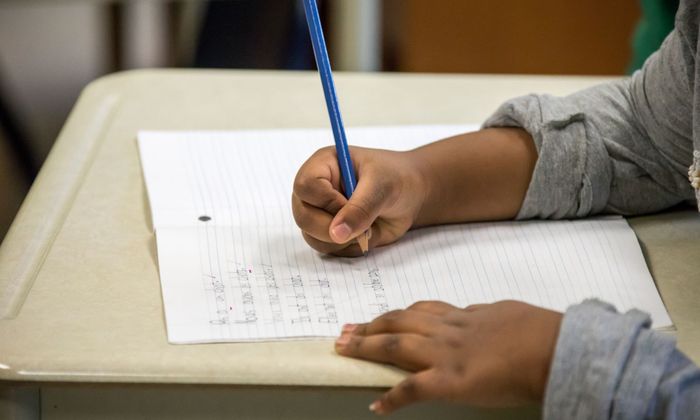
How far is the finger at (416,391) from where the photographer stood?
561 millimetres

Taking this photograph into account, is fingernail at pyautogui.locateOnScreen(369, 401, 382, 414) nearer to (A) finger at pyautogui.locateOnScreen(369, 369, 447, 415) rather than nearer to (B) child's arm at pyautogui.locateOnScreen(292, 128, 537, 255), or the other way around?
(A) finger at pyautogui.locateOnScreen(369, 369, 447, 415)

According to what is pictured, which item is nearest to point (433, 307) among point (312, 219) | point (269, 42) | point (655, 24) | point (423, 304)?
point (423, 304)

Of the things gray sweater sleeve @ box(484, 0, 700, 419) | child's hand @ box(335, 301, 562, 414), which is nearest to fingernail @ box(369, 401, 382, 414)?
child's hand @ box(335, 301, 562, 414)

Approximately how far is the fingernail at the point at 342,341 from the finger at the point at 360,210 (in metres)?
0.08

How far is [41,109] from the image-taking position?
7.02ft

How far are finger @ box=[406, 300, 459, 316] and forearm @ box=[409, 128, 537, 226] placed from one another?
0.43ft

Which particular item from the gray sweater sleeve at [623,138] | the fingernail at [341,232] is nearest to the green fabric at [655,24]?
the gray sweater sleeve at [623,138]

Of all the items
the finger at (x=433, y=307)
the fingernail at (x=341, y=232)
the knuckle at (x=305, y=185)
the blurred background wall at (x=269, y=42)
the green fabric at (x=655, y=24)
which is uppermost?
the green fabric at (x=655, y=24)

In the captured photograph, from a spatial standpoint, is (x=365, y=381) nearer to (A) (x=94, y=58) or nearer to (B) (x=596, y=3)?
(B) (x=596, y=3)

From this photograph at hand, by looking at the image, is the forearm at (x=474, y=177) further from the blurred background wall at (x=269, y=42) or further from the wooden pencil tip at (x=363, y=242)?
the blurred background wall at (x=269, y=42)

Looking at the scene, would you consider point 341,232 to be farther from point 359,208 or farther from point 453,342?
point 453,342

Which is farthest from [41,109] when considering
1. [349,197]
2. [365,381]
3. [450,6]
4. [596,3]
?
[365,381]

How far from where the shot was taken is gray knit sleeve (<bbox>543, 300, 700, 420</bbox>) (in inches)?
20.5

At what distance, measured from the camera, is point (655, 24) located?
3.81 feet
